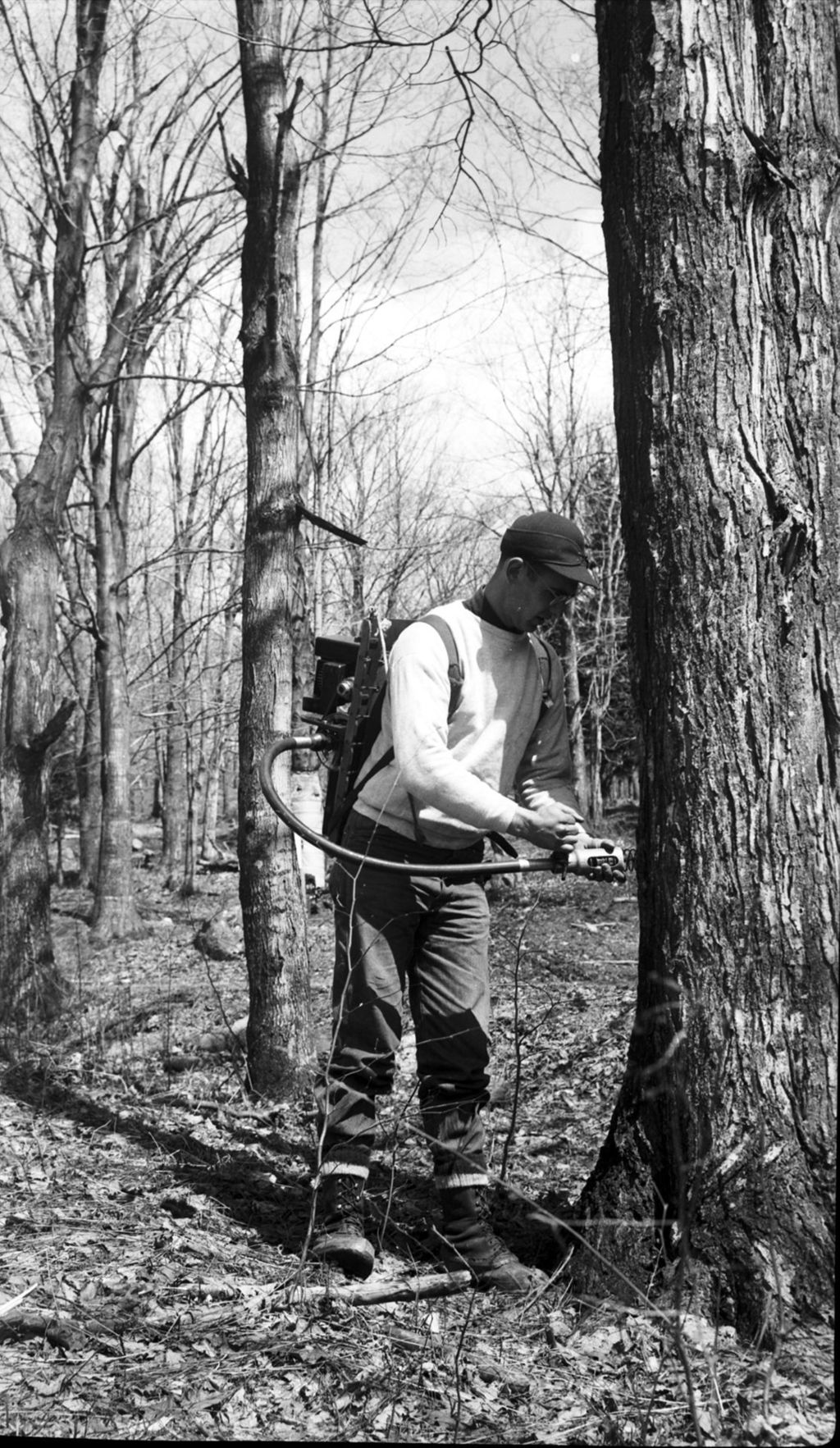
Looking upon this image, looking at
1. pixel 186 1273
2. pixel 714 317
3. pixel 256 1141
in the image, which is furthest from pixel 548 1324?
pixel 714 317

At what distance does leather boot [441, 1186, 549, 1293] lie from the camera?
10.1ft

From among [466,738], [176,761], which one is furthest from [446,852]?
[176,761]

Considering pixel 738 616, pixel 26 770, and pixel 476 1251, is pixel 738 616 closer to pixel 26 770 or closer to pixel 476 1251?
pixel 476 1251

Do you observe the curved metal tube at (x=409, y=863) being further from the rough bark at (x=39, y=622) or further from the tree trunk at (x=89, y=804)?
the tree trunk at (x=89, y=804)

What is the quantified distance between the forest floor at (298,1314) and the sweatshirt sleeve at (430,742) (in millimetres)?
595

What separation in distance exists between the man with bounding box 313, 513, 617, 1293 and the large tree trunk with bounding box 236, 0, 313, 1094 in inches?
90.5

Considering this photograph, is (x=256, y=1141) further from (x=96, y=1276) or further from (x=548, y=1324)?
(x=548, y=1324)

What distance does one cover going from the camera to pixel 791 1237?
8.86 feet

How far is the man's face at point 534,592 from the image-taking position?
3.33 meters

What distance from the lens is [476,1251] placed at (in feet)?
10.4

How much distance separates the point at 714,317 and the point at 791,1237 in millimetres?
2252

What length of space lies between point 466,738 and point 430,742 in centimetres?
25

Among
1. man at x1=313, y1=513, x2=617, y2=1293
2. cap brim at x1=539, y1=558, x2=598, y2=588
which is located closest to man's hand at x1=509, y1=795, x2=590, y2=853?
man at x1=313, y1=513, x2=617, y2=1293

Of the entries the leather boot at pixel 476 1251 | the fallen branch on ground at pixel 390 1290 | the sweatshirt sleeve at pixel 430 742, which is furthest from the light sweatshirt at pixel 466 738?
the fallen branch on ground at pixel 390 1290
